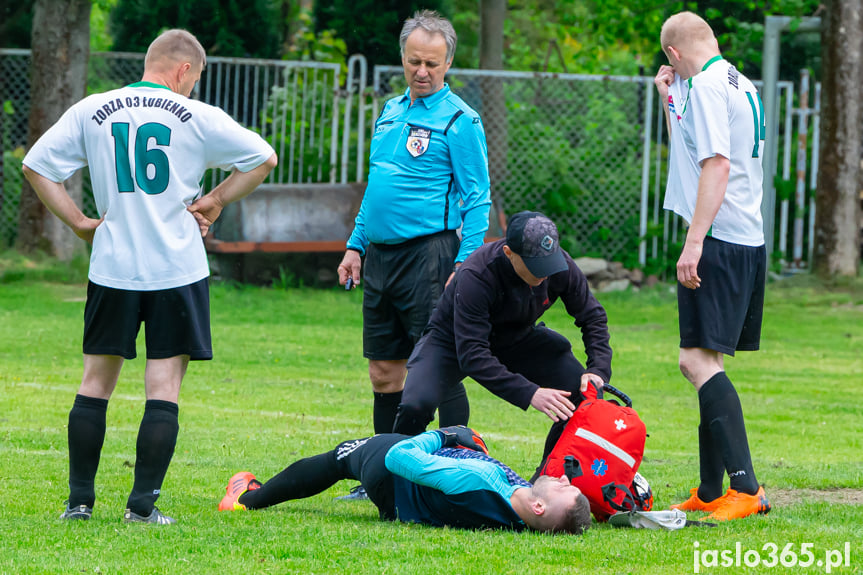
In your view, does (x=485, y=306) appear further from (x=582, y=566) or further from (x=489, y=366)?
(x=582, y=566)

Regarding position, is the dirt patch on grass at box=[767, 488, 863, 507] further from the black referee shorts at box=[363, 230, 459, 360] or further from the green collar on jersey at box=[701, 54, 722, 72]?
the green collar on jersey at box=[701, 54, 722, 72]

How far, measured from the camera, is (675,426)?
8.20m

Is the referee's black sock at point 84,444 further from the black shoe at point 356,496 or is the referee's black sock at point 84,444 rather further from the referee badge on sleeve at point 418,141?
the referee badge on sleeve at point 418,141

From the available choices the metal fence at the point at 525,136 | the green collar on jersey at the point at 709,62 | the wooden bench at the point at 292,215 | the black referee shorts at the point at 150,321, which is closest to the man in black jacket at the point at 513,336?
the green collar on jersey at the point at 709,62

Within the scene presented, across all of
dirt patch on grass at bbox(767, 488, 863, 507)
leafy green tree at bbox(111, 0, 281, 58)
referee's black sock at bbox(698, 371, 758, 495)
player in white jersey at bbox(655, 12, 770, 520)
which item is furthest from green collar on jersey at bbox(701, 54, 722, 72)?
leafy green tree at bbox(111, 0, 281, 58)

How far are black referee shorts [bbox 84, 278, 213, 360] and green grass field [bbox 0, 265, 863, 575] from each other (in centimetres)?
70

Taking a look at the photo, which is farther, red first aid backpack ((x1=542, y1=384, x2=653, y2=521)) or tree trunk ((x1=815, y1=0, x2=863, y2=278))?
tree trunk ((x1=815, y1=0, x2=863, y2=278))

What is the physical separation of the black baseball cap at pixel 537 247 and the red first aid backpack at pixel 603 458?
636 millimetres

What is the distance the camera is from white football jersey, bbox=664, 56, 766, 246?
16.9ft

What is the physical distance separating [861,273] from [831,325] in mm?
3336

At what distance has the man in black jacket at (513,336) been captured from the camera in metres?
5.22

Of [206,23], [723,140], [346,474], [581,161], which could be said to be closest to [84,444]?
[346,474]

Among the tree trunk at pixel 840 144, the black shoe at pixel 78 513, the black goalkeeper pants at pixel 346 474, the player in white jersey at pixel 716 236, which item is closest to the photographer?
the black shoe at pixel 78 513

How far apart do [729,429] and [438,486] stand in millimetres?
1348
